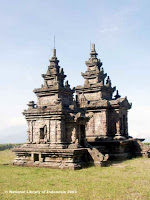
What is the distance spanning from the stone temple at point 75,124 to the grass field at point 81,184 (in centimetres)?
287

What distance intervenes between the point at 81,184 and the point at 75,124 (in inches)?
372

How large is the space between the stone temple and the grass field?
9.40 feet

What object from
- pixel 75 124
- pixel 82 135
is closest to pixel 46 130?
pixel 75 124

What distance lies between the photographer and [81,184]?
15.6 m

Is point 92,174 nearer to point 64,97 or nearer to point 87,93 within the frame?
point 64,97

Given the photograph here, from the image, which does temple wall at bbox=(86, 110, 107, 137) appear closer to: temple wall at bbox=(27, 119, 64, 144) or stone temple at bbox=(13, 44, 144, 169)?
stone temple at bbox=(13, 44, 144, 169)

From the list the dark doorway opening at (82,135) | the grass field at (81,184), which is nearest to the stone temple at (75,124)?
the dark doorway opening at (82,135)

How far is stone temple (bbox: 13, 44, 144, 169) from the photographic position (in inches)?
921

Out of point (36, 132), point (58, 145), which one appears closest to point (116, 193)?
point (58, 145)

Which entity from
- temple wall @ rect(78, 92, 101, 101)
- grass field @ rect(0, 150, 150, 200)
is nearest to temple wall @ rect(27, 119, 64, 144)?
grass field @ rect(0, 150, 150, 200)

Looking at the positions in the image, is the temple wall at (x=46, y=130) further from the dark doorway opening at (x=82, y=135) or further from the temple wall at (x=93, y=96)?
the temple wall at (x=93, y=96)

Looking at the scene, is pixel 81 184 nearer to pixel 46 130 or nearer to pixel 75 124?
pixel 75 124

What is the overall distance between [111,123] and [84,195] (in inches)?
719

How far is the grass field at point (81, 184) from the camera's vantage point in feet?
42.8
